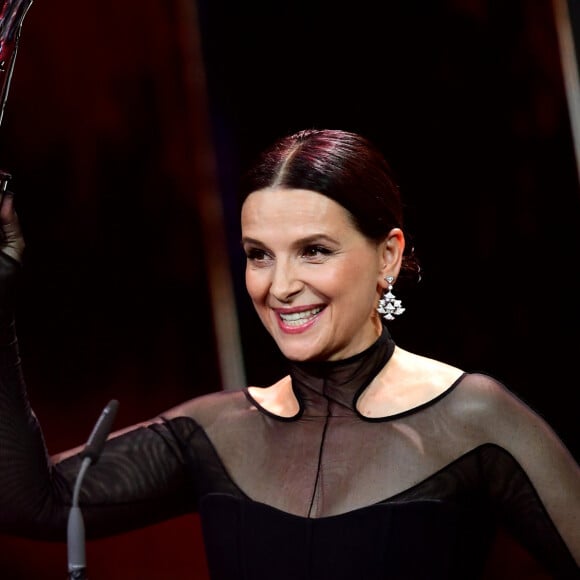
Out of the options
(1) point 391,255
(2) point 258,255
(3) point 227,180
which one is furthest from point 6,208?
(3) point 227,180

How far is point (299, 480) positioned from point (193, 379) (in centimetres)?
80

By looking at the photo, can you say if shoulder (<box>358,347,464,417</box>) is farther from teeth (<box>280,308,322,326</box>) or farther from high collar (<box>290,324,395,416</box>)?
teeth (<box>280,308,322,326</box>)

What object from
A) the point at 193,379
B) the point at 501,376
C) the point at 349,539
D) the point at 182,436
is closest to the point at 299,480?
the point at 349,539

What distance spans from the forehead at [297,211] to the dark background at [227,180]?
534mm

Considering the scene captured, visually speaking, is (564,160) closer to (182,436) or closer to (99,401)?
(182,436)

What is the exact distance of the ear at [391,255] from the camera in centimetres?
176

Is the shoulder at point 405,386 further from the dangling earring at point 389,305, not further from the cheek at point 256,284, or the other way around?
the cheek at point 256,284

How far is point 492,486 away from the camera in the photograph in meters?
1.64

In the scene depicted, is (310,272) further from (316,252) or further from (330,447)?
(330,447)

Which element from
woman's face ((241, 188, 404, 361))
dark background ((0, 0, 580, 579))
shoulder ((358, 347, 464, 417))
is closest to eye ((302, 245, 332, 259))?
woman's face ((241, 188, 404, 361))

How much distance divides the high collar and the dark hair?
208 mm

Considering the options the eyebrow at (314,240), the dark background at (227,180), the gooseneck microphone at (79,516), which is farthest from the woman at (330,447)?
the dark background at (227,180)

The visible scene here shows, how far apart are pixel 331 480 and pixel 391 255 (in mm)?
404

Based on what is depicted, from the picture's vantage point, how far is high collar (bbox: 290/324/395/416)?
1739 millimetres
